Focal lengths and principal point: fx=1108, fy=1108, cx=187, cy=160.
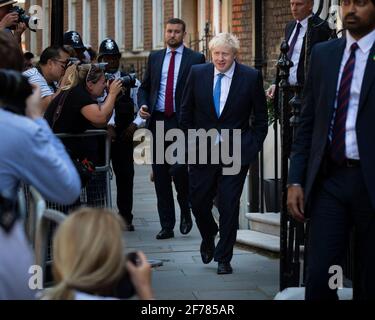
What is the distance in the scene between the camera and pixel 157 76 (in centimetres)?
1094

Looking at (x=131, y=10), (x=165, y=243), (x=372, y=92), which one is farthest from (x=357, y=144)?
(x=131, y=10)

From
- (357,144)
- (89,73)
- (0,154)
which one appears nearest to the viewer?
(0,154)

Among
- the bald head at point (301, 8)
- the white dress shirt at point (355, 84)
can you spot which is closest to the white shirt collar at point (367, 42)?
the white dress shirt at point (355, 84)

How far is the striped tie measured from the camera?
→ 5352mm

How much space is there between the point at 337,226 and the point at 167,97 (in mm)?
5634

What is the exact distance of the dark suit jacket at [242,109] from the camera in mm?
8852

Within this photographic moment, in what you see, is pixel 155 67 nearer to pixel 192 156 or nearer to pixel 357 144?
pixel 192 156

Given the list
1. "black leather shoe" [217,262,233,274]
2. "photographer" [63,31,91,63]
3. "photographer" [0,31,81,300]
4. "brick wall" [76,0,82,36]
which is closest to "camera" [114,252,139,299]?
"photographer" [0,31,81,300]

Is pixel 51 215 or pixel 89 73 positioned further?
pixel 89 73

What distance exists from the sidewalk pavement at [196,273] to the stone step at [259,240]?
8cm

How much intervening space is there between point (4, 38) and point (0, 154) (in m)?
0.55

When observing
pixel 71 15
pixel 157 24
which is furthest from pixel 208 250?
pixel 71 15

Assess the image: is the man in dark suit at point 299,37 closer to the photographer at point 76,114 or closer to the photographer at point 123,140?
the photographer at point 76,114

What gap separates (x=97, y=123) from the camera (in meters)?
8.36
